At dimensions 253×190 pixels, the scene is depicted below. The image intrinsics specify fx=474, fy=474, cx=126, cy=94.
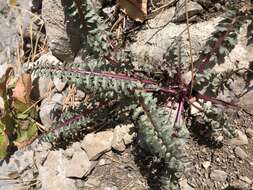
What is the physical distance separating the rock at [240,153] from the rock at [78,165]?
3.18 feet

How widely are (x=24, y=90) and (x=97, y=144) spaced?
832 mm

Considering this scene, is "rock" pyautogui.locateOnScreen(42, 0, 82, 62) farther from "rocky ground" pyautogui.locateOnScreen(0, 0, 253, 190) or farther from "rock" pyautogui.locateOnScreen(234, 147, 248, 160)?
"rock" pyautogui.locateOnScreen(234, 147, 248, 160)

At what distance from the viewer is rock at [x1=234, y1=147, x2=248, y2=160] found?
9.28 feet

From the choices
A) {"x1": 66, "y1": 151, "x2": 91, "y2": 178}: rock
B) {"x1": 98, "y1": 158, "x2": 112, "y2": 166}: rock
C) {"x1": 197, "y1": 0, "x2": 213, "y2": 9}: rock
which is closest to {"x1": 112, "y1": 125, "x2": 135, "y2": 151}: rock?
{"x1": 98, "y1": 158, "x2": 112, "y2": 166}: rock

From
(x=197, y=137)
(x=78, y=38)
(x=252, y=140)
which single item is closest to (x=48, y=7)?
(x=78, y=38)

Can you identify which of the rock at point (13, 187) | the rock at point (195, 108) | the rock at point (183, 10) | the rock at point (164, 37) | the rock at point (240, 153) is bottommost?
the rock at point (13, 187)

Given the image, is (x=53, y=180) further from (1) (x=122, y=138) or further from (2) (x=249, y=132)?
(2) (x=249, y=132)

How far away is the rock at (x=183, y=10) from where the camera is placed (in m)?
3.08

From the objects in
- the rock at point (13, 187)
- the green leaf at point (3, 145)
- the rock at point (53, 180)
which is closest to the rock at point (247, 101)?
the rock at point (53, 180)

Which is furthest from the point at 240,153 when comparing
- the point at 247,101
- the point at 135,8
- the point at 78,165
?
the point at 135,8

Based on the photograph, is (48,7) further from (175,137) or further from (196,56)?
(175,137)

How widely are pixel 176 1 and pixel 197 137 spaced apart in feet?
3.16

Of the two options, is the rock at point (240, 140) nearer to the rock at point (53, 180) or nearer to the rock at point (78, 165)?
the rock at point (78, 165)

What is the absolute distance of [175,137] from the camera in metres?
2.71
